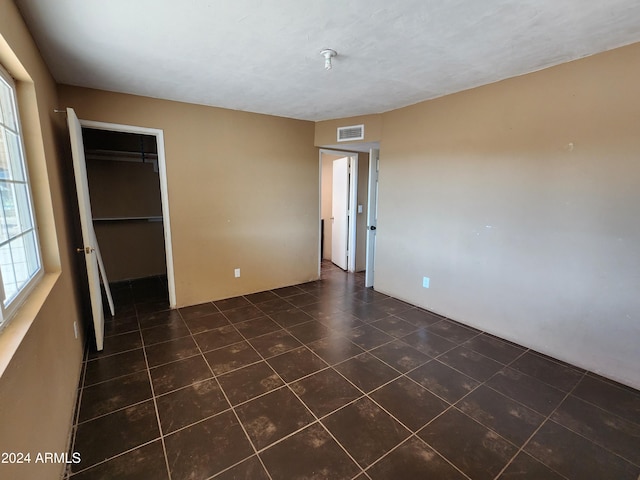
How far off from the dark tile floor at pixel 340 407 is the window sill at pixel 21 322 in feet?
2.79

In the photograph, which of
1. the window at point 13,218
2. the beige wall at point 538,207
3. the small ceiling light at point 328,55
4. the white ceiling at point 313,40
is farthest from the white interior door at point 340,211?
Result: the window at point 13,218

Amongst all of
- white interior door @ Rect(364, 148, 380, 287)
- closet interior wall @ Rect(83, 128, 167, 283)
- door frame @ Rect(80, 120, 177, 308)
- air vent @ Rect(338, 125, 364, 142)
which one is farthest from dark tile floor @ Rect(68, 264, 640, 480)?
air vent @ Rect(338, 125, 364, 142)

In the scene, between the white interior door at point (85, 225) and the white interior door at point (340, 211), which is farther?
the white interior door at point (340, 211)

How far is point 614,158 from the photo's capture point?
215 centimetres

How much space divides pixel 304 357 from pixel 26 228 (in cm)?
208

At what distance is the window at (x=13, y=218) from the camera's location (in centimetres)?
135

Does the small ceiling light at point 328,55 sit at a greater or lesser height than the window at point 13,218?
greater

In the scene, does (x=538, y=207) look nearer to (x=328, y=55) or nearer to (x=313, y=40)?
(x=328, y=55)

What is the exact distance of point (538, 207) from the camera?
8.38 ft

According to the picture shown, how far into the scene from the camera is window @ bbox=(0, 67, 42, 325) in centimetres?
135

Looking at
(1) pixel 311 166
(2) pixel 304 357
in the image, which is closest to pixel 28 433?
(2) pixel 304 357

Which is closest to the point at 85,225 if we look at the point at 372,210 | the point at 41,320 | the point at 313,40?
the point at 41,320

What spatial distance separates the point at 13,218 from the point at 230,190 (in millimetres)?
2367

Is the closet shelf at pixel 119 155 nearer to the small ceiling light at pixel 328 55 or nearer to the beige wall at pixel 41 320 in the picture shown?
the beige wall at pixel 41 320
